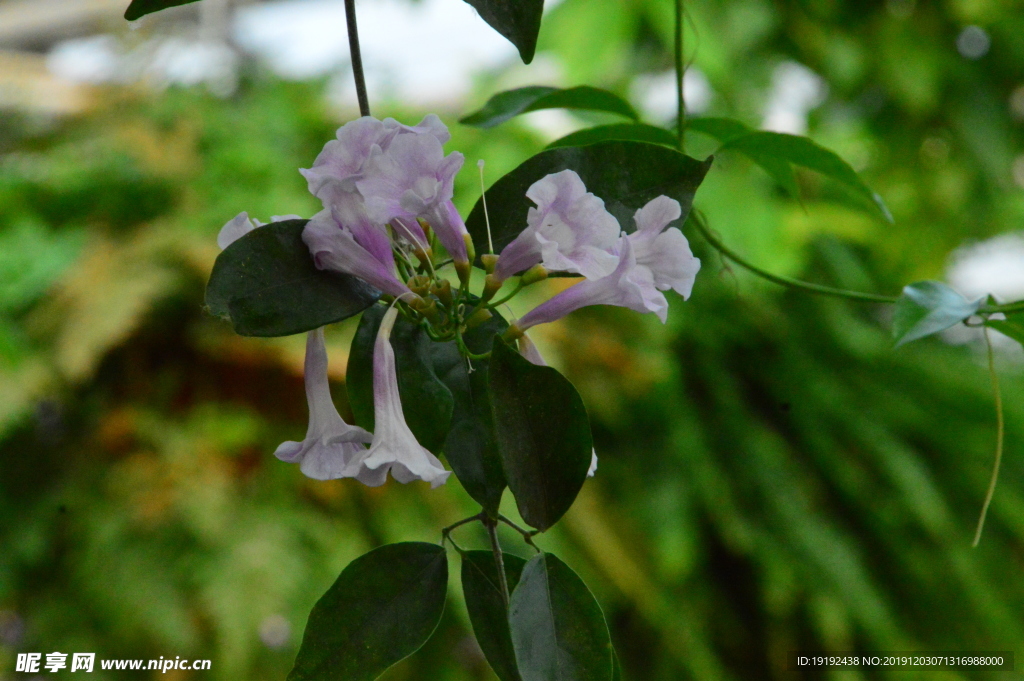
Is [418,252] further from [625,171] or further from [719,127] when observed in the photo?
[719,127]

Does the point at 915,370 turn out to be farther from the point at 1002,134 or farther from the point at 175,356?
the point at 175,356

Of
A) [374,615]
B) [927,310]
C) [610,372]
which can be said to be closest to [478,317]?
[374,615]

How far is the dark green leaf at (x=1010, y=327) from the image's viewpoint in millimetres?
416

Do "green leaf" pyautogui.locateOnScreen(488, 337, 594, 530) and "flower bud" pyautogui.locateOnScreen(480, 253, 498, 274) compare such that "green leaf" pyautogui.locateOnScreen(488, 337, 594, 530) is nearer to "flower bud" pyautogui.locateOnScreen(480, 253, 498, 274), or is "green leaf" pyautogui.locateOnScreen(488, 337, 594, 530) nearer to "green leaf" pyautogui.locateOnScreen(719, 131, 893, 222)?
"flower bud" pyautogui.locateOnScreen(480, 253, 498, 274)

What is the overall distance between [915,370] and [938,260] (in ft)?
0.86

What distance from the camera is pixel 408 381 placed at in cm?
30

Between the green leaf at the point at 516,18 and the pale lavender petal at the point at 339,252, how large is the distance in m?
0.09

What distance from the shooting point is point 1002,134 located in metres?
1.73

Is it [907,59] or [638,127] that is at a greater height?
[638,127]

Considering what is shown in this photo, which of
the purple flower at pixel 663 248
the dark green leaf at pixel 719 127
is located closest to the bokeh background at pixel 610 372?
the dark green leaf at pixel 719 127

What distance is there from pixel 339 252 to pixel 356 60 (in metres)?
0.10

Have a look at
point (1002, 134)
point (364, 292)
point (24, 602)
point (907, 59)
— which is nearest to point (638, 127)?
point (364, 292)

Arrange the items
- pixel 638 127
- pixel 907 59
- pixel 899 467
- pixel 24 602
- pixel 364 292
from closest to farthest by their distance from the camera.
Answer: pixel 364 292 < pixel 638 127 < pixel 24 602 < pixel 899 467 < pixel 907 59

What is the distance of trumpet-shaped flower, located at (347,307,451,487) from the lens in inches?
10.4
